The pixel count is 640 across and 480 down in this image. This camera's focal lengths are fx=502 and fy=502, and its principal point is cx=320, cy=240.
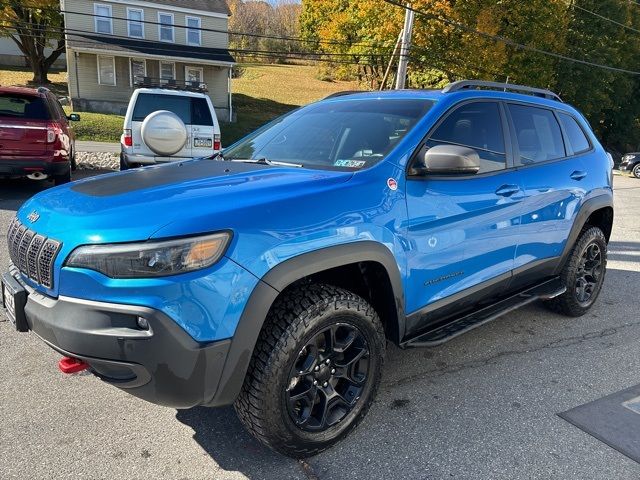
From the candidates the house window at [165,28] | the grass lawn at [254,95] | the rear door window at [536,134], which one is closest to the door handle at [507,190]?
the rear door window at [536,134]

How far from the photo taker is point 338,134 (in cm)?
326

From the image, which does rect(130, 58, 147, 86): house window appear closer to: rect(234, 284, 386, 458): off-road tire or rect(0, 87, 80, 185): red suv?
rect(0, 87, 80, 185): red suv

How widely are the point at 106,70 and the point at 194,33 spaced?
5524mm

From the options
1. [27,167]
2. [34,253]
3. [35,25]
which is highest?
[35,25]

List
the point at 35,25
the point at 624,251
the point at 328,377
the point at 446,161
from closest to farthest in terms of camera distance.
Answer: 1. the point at 328,377
2. the point at 446,161
3. the point at 624,251
4. the point at 35,25

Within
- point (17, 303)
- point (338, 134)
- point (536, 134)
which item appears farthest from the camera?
point (536, 134)

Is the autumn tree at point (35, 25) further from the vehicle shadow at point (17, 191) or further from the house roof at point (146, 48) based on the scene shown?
the vehicle shadow at point (17, 191)

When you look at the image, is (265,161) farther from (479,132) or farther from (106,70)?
(106,70)

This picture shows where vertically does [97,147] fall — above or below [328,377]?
below

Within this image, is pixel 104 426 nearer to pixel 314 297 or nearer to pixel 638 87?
pixel 314 297

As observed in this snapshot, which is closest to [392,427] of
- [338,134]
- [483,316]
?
[483,316]

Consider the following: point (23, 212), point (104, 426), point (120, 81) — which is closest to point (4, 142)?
point (23, 212)

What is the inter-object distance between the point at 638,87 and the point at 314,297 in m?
46.2

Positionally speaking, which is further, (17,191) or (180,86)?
(180,86)
